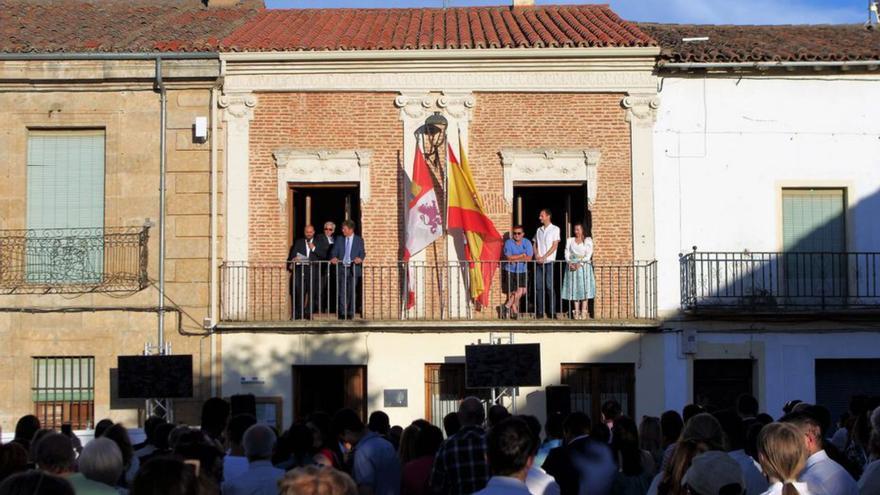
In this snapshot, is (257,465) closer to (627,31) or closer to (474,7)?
(627,31)

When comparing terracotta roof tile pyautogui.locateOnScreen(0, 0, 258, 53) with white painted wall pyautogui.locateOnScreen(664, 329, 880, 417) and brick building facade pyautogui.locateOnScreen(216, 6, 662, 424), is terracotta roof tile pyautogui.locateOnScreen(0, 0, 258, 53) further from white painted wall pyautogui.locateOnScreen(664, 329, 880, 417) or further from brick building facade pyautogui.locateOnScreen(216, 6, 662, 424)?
white painted wall pyautogui.locateOnScreen(664, 329, 880, 417)

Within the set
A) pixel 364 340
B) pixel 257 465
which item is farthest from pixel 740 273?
pixel 257 465

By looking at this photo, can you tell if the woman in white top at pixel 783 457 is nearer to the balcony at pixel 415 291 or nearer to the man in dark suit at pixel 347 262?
the balcony at pixel 415 291

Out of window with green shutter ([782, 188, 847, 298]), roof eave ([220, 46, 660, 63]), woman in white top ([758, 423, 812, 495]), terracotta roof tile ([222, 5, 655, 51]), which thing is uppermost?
Answer: terracotta roof tile ([222, 5, 655, 51])

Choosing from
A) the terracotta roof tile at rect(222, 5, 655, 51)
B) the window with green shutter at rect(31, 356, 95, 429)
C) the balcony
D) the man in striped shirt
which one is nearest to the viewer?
the man in striped shirt

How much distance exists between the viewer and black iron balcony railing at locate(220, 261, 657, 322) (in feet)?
65.1

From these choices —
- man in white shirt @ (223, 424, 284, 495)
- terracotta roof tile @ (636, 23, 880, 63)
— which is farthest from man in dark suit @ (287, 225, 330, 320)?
man in white shirt @ (223, 424, 284, 495)

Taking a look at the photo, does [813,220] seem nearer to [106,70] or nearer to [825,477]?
[106,70]

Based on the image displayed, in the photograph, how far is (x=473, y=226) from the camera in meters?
19.5

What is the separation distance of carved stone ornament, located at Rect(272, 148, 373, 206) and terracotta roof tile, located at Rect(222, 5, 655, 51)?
1533mm

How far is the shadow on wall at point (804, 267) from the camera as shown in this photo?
65.0ft

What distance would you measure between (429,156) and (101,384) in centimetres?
577

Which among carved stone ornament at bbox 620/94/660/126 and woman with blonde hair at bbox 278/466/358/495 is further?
carved stone ornament at bbox 620/94/660/126

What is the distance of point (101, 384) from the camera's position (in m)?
19.8
